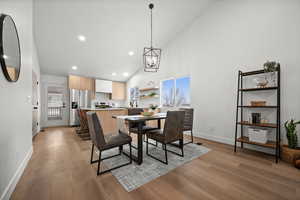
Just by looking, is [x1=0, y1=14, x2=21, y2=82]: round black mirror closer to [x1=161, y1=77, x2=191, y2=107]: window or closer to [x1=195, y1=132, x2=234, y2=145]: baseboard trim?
[x1=161, y1=77, x2=191, y2=107]: window

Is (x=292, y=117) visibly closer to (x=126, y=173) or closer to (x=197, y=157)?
(x=197, y=157)

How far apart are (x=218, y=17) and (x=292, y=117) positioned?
2.90 metres

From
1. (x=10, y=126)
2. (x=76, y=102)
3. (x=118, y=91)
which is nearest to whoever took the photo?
(x=10, y=126)

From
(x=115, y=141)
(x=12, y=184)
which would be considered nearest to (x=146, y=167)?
(x=115, y=141)

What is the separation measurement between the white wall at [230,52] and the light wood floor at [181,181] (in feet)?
3.76

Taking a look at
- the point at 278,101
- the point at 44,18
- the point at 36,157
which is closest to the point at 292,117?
the point at 278,101

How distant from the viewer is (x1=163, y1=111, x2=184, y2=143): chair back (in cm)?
201

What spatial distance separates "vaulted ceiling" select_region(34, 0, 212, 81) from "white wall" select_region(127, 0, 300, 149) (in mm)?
692

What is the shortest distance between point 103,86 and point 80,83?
3.31 feet

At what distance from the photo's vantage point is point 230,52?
300 centimetres

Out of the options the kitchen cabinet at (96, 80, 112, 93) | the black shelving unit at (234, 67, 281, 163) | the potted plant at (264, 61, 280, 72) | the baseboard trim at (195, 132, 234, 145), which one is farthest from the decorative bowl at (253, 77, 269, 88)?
the kitchen cabinet at (96, 80, 112, 93)

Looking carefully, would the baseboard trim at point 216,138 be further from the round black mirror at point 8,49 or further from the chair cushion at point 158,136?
the round black mirror at point 8,49

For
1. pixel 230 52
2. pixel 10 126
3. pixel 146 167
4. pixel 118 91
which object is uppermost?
pixel 230 52

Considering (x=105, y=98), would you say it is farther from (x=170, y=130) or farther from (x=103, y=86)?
(x=170, y=130)
